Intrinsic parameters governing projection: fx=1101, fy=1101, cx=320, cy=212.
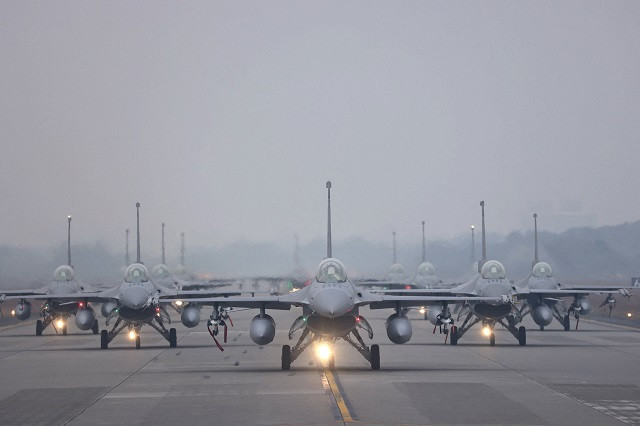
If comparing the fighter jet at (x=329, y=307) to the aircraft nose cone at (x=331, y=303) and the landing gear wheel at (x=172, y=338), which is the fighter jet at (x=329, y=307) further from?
the landing gear wheel at (x=172, y=338)

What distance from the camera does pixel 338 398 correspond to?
25547mm

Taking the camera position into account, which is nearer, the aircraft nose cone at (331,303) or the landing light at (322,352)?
the aircraft nose cone at (331,303)

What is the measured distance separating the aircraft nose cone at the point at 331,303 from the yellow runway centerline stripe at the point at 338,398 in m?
1.83

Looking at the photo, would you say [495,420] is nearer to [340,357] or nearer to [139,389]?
[139,389]

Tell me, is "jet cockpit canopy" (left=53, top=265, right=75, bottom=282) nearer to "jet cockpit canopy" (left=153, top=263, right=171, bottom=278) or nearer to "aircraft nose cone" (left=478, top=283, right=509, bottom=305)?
"aircraft nose cone" (left=478, top=283, right=509, bottom=305)

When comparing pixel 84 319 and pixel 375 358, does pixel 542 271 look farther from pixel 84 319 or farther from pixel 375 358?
pixel 375 358

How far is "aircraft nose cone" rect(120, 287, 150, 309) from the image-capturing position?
43.5m

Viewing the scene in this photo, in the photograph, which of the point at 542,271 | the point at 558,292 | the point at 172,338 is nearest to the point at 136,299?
the point at 172,338

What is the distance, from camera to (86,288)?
59.7 m

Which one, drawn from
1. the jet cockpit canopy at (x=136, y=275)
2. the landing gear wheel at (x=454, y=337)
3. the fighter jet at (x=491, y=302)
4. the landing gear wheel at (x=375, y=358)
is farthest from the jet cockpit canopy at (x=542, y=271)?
the landing gear wheel at (x=375, y=358)

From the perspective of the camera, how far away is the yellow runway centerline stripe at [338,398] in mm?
22013

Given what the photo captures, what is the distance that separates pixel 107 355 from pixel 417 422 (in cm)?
2253

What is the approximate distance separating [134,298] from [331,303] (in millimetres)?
14129

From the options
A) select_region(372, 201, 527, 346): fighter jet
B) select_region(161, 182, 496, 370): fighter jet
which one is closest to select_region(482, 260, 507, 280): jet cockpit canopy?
select_region(372, 201, 527, 346): fighter jet
